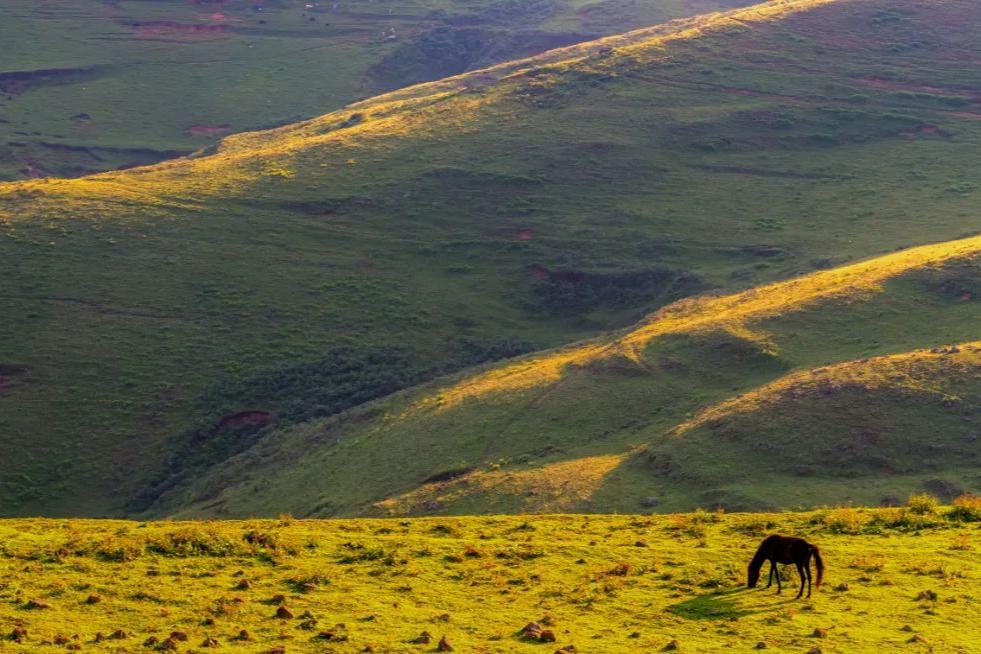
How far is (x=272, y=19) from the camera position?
18212cm

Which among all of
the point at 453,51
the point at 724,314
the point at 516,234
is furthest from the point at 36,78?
the point at 724,314

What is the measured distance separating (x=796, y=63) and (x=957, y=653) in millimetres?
93131

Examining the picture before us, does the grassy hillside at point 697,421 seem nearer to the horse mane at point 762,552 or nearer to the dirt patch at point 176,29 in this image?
the horse mane at point 762,552

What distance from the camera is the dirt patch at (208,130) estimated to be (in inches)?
5630

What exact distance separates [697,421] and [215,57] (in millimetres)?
135317

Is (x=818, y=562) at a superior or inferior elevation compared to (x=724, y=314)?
superior

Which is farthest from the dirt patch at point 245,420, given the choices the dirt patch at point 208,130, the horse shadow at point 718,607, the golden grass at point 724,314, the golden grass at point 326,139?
the dirt patch at point 208,130

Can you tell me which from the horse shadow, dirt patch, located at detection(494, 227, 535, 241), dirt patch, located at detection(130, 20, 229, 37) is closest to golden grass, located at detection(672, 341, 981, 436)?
the horse shadow

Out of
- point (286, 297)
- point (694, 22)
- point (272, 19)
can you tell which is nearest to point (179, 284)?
point (286, 297)

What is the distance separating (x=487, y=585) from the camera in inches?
862

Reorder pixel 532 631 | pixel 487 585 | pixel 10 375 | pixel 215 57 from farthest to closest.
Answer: pixel 215 57, pixel 10 375, pixel 487 585, pixel 532 631

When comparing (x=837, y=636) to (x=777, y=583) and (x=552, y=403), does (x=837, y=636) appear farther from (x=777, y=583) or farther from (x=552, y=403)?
(x=552, y=403)

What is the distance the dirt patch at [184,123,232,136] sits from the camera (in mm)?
A: 143000

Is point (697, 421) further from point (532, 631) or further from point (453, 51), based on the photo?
point (453, 51)
